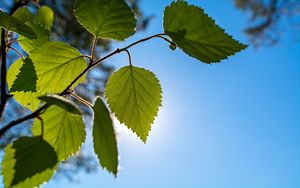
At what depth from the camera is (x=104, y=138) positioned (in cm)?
51

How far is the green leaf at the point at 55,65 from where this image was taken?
61 cm

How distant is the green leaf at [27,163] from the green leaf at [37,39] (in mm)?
210

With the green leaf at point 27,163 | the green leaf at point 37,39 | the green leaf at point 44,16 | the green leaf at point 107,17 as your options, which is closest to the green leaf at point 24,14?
the green leaf at point 44,16

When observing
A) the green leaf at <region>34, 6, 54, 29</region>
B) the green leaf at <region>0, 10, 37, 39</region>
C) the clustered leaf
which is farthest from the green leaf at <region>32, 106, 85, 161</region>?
the green leaf at <region>34, 6, 54, 29</region>

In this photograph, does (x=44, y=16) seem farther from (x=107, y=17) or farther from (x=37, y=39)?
(x=107, y=17)

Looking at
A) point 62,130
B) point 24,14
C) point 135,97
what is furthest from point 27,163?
point 24,14

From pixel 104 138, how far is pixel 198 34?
0.72 feet

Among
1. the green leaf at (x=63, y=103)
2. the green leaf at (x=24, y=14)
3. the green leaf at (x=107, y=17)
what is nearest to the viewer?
the green leaf at (x=63, y=103)

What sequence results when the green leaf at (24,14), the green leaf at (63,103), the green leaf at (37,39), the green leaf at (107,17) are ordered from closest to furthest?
the green leaf at (63,103)
the green leaf at (107,17)
the green leaf at (37,39)
the green leaf at (24,14)

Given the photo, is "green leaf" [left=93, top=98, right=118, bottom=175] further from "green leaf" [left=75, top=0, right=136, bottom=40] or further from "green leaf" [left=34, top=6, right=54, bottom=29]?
"green leaf" [left=34, top=6, right=54, bottom=29]

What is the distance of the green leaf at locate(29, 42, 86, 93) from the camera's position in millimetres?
611

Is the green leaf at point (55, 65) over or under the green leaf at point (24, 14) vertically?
under

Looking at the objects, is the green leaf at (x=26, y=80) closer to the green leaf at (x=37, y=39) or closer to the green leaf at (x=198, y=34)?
the green leaf at (x=37, y=39)

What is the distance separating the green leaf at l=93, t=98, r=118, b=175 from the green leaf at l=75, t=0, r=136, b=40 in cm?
14
